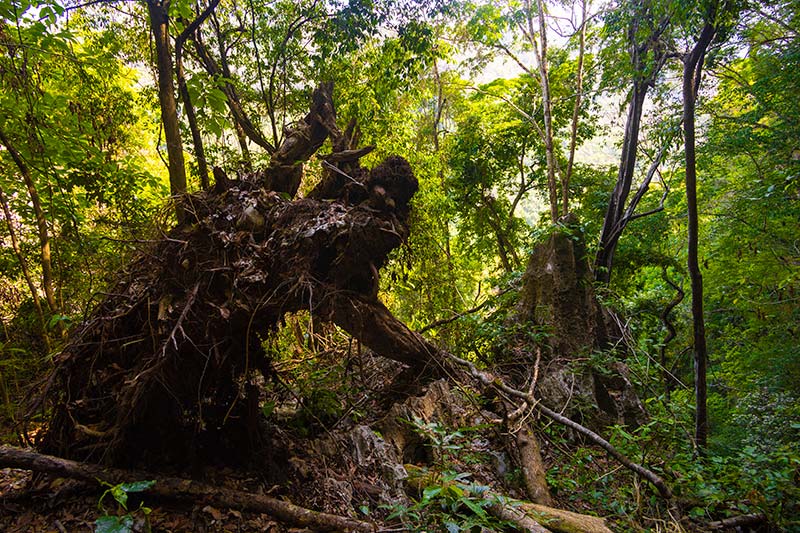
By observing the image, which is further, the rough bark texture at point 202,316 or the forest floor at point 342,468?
the rough bark texture at point 202,316

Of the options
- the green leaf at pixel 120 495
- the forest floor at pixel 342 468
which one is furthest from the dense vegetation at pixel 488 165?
the green leaf at pixel 120 495

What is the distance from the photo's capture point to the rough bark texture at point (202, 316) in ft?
8.31

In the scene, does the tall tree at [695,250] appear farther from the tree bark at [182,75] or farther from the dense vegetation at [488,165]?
the tree bark at [182,75]

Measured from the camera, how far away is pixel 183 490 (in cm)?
242

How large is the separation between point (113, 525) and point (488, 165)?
12310 mm

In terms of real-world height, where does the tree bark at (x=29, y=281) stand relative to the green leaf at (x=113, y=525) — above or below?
above

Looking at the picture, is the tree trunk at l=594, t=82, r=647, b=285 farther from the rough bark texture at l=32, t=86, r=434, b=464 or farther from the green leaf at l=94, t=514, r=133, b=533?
the green leaf at l=94, t=514, r=133, b=533

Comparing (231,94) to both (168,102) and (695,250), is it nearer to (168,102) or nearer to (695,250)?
(168,102)

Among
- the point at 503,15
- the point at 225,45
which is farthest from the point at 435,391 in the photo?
the point at 503,15

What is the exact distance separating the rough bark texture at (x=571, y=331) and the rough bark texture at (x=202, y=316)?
3.60 metres

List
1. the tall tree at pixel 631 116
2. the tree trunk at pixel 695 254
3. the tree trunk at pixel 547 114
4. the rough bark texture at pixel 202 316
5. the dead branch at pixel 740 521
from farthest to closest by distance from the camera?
the tree trunk at pixel 547 114, the tall tree at pixel 631 116, the tree trunk at pixel 695 254, the dead branch at pixel 740 521, the rough bark texture at pixel 202 316

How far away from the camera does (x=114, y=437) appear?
7.85ft

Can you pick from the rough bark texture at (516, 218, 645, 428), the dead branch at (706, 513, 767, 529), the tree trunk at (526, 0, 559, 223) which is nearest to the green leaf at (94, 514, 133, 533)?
the dead branch at (706, 513, 767, 529)

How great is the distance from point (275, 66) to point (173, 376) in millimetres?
6226
